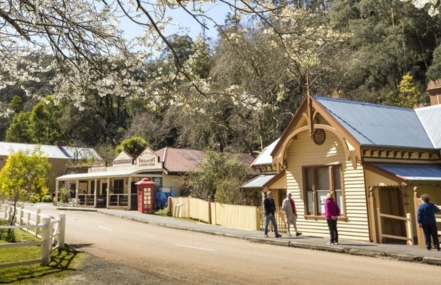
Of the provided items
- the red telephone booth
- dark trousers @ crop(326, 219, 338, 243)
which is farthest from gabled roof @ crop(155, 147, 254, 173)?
dark trousers @ crop(326, 219, 338, 243)

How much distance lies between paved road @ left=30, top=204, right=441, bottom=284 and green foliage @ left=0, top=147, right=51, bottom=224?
12.6 feet

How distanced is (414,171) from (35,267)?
1330cm

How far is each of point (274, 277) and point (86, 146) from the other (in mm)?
58288

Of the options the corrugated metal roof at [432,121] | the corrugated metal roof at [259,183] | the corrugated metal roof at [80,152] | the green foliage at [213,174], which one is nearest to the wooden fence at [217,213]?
the corrugated metal roof at [259,183]

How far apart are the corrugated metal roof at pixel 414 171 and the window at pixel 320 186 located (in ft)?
5.91

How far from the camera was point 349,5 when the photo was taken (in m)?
53.5

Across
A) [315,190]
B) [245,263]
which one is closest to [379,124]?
[315,190]

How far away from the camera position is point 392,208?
16.0 metres

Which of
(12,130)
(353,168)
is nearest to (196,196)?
(353,168)

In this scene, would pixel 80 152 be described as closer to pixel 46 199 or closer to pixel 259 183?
pixel 46 199

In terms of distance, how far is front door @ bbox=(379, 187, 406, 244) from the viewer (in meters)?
15.7

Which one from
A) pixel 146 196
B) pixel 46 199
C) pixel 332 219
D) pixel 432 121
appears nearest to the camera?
pixel 332 219

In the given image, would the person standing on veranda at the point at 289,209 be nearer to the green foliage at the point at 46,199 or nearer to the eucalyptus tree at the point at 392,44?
the eucalyptus tree at the point at 392,44

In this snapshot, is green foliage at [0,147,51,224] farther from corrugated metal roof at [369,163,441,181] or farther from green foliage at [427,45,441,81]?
green foliage at [427,45,441,81]
